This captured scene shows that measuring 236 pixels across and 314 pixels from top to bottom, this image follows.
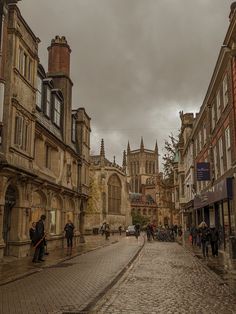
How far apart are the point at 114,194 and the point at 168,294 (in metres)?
73.8

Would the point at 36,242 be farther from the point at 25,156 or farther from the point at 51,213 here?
the point at 51,213

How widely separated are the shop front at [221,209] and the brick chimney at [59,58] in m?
14.2

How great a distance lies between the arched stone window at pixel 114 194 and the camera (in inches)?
3196

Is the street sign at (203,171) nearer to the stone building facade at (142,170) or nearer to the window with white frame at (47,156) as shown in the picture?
the window with white frame at (47,156)

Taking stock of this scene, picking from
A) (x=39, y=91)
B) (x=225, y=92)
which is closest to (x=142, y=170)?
(x=39, y=91)

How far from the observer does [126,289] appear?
9.93 m

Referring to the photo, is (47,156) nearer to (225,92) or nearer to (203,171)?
(203,171)

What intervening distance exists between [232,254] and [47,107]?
1429 centimetres

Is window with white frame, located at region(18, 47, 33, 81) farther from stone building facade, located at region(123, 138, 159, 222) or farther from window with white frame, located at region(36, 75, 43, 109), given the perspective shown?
stone building facade, located at region(123, 138, 159, 222)

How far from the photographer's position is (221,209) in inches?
909

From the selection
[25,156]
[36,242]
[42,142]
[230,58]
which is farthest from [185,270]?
→ [42,142]

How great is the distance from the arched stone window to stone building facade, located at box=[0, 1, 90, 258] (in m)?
48.6

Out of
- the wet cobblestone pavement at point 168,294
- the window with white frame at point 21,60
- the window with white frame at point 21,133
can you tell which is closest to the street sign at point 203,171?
the wet cobblestone pavement at point 168,294

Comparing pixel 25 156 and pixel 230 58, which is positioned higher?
pixel 230 58
